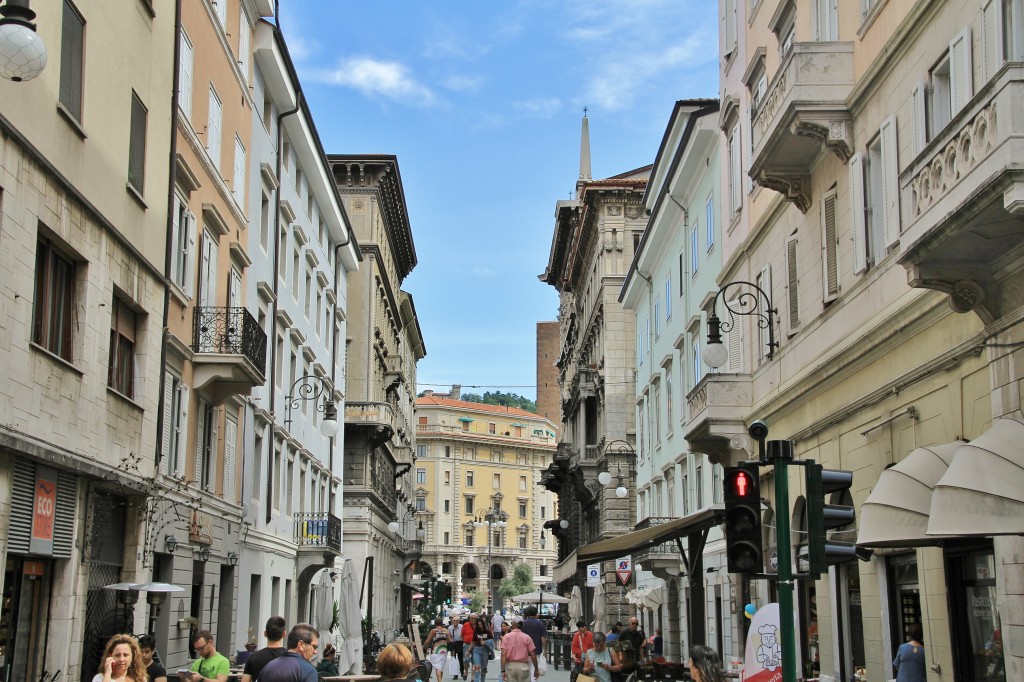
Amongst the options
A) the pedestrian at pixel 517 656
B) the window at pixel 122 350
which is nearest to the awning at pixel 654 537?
the pedestrian at pixel 517 656

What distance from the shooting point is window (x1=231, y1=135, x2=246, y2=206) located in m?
26.5

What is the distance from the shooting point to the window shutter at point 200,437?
23.4m

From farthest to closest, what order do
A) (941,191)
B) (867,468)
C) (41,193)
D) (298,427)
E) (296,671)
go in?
(298,427) < (867,468) < (41,193) < (941,191) < (296,671)

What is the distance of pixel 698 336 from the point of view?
3281 cm

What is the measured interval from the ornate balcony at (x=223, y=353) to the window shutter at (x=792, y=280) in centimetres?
998

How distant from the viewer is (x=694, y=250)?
33875 mm

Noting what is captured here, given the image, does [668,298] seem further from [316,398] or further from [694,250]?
[316,398]

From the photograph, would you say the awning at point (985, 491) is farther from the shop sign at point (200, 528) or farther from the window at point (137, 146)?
A: the shop sign at point (200, 528)

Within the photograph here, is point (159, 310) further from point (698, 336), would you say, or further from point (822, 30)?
point (698, 336)

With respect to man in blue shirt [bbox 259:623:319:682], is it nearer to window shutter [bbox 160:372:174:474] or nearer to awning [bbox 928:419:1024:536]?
awning [bbox 928:419:1024:536]

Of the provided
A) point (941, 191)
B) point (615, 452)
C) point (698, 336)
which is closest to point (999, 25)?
point (941, 191)

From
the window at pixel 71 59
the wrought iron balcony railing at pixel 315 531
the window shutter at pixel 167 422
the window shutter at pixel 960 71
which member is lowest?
the wrought iron balcony railing at pixel 315 531

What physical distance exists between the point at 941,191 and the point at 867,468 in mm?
6654

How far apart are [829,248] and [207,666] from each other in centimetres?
1092
